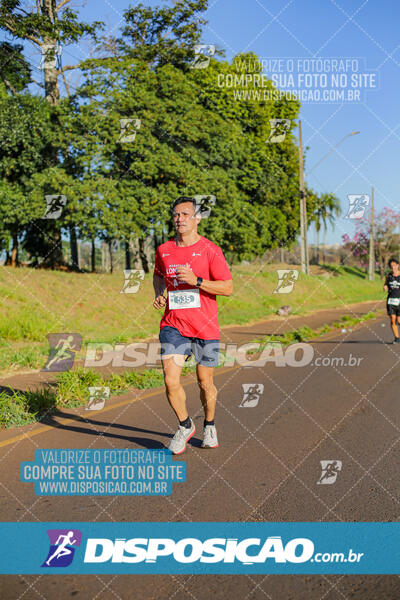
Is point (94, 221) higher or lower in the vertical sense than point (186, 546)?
higher

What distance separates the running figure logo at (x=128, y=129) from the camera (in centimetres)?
2473

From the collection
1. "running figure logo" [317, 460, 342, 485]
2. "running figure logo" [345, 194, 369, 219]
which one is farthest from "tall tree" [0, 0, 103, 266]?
"running figure logo" [317, 460, 342, 485]

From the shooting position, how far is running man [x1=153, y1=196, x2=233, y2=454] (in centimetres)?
541

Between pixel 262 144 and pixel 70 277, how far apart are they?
58.3 ft

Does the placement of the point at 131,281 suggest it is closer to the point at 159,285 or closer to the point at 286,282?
the point at 286,282

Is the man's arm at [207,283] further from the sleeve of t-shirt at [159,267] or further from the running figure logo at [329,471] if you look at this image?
the running figure logo at [329,471]

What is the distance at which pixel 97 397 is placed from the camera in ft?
26.5

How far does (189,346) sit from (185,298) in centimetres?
45

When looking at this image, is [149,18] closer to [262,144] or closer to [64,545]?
[262,144]

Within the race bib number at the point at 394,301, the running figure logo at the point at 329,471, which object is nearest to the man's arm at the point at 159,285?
the running figure logo at the point at 329,471

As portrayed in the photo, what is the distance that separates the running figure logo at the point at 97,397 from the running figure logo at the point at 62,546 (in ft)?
12.3

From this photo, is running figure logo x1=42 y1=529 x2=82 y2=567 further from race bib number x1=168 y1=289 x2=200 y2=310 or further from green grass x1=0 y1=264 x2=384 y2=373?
green grass x1=0 y1=264 x2=384 y2=373

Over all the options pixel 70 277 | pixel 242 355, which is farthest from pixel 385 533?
pixel 70 277

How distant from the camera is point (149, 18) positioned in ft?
102
